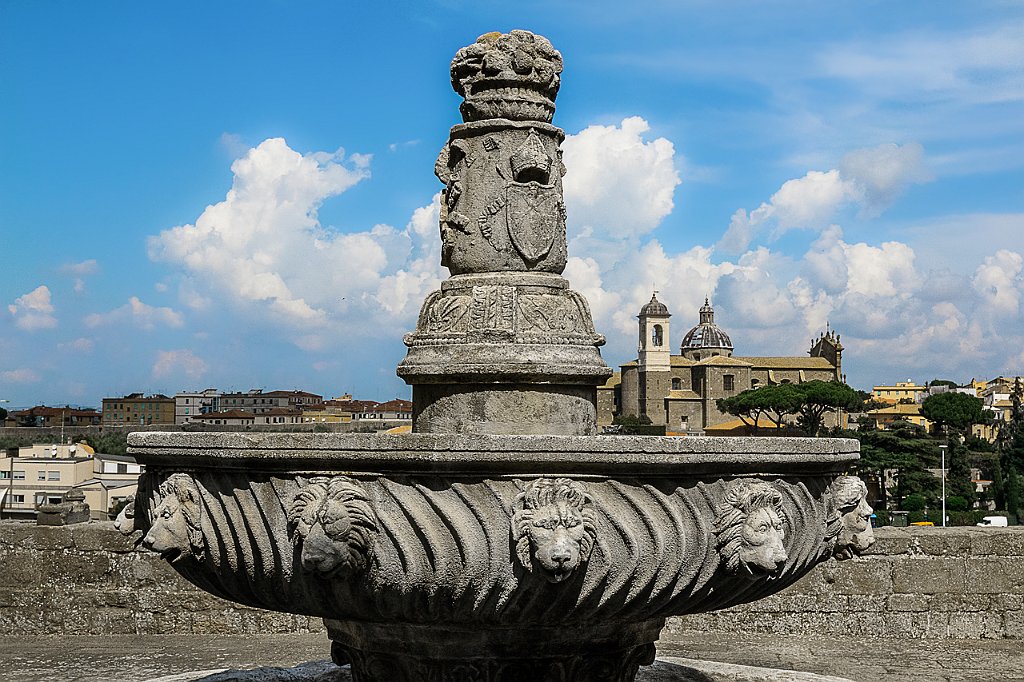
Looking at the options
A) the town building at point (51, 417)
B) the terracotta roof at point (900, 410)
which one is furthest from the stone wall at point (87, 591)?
the terracotta roof at point (900, 410)

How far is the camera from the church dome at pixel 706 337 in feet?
308

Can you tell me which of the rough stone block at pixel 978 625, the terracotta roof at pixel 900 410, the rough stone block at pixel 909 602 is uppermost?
the terracotta roof at pixel 900 410

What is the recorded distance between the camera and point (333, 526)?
2836 mm

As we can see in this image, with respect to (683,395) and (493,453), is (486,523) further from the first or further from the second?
(683,395)

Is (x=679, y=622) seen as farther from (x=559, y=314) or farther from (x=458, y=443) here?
(x=458, y=443)

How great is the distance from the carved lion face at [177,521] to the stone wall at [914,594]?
12.9ft

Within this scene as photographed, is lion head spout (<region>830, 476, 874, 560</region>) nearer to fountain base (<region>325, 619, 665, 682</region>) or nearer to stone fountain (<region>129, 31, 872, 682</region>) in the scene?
stone fountain (<region>129, 31, 872, 682</region>)

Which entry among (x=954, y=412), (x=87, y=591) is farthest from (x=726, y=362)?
(x=87, y=591)

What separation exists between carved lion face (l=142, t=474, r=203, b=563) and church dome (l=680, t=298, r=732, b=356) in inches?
3608

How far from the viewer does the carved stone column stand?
3.99m

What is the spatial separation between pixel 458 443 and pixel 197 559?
0.89m

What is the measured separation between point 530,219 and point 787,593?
3160 millimetres

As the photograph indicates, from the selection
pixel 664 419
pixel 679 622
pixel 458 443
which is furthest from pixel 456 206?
pixel 664 419

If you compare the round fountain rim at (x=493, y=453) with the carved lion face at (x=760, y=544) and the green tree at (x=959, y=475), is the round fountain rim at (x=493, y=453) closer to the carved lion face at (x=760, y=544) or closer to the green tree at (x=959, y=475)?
the carved lion face at (x=760, y=544)
